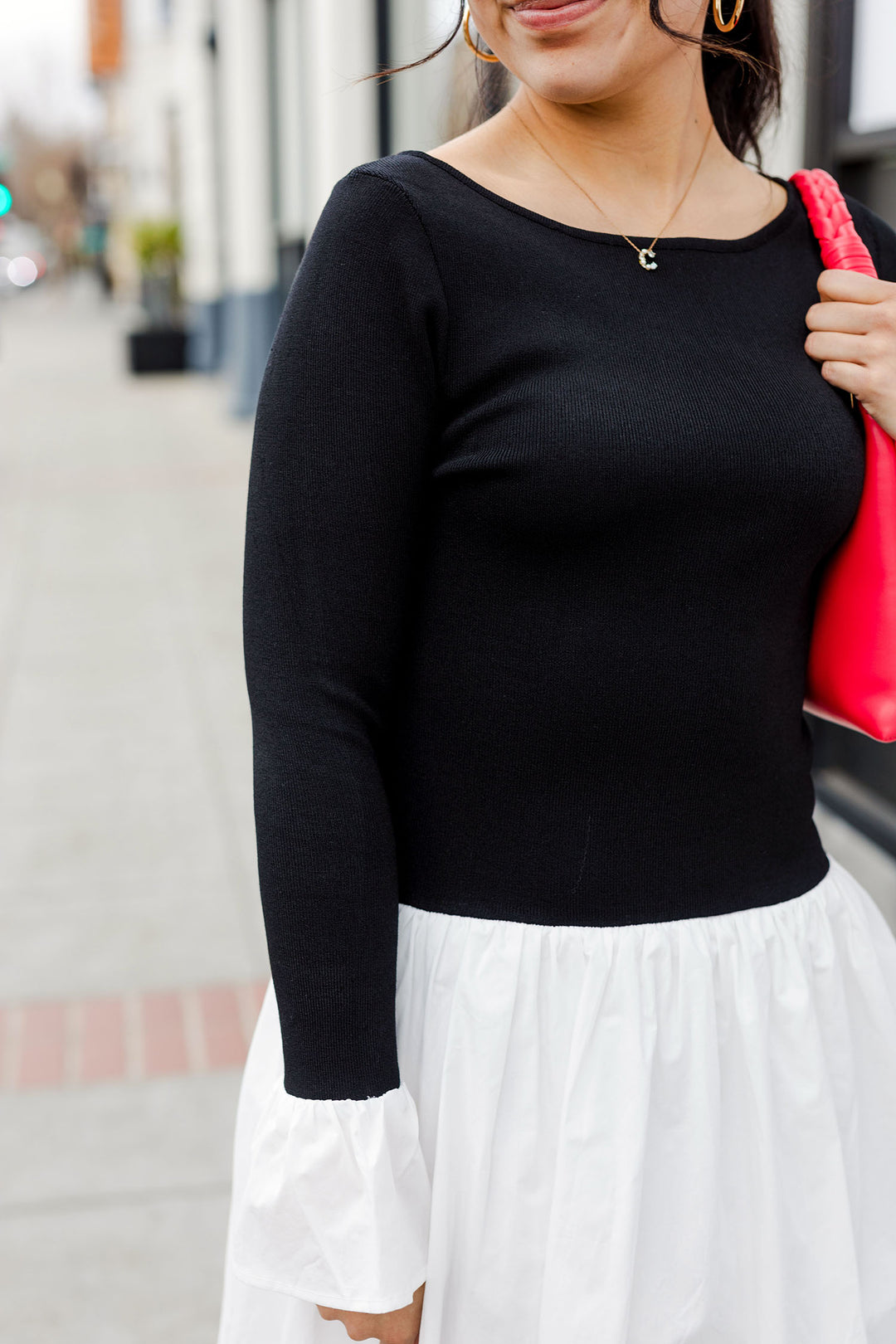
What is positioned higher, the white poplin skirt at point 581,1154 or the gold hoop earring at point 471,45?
the gold hoop earring at point 471,45

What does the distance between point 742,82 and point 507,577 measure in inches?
30.2

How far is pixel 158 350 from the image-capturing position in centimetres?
1858


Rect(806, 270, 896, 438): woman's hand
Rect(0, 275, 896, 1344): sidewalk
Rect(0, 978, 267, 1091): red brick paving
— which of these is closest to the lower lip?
Rect(806, 270, 896, 438): woman's hand

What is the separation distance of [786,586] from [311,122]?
324 inches

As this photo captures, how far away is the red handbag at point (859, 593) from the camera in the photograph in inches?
51.1

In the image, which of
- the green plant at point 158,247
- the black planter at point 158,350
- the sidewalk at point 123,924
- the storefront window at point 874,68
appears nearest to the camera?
the sidewalk at point 123,924

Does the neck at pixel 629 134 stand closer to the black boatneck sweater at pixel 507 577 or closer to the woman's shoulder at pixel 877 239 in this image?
the black boatneck sweater at pixel 507 577

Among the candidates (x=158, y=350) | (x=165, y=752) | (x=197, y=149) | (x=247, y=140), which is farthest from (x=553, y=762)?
(x=197, y=149)

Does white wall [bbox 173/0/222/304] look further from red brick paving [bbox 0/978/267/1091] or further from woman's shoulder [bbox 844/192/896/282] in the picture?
woman's shoulder [bbox 844/192/896/282]

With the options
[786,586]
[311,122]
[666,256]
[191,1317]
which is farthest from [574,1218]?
[311,122]

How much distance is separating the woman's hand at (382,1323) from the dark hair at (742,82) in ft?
3.93

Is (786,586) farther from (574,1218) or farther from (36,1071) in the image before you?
(36,1071)

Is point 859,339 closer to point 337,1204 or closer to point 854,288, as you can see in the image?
point 854,288

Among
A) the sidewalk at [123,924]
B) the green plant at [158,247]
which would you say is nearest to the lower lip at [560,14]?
the sidewalk at [123,924]
